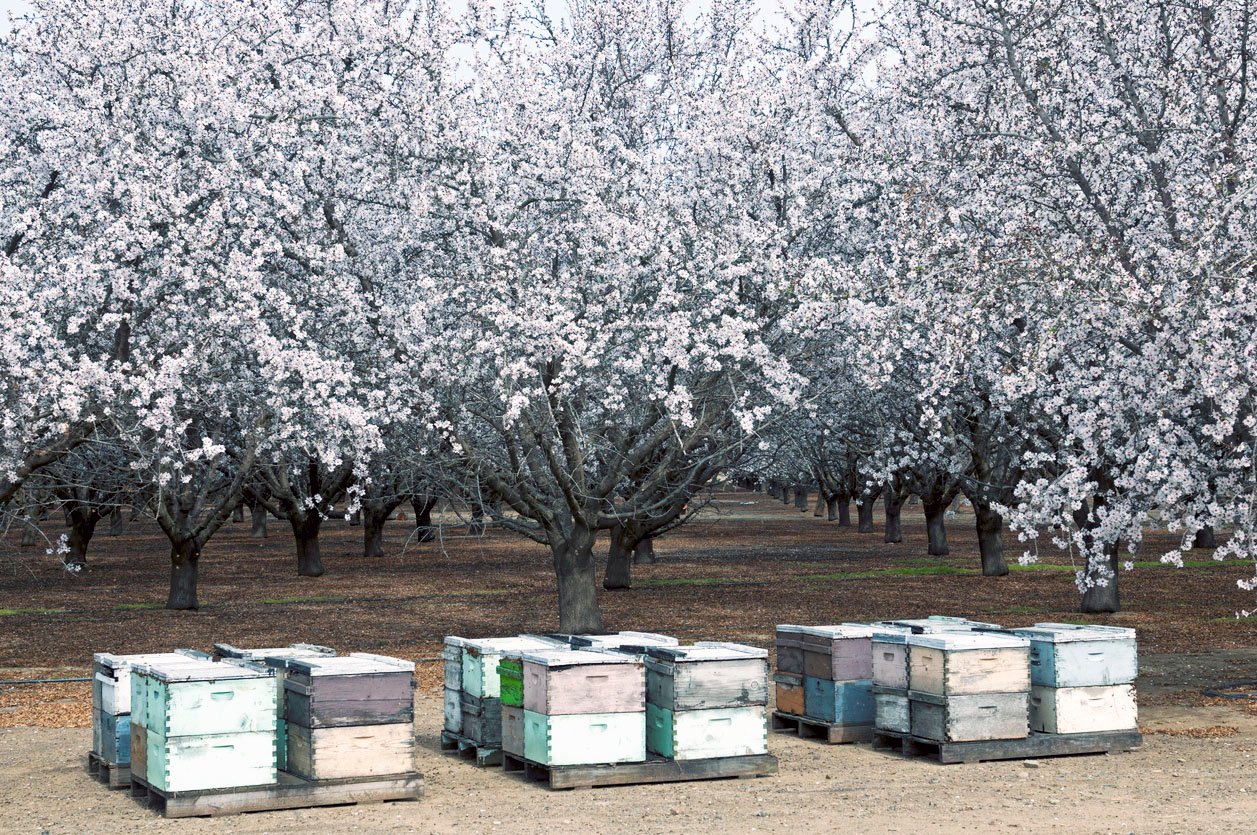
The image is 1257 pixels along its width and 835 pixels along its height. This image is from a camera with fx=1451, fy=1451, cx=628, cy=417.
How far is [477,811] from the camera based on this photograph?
11641 millimetres

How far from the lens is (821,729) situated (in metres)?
14.5

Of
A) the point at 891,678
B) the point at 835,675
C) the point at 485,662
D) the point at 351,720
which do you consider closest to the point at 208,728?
the point at 351,720

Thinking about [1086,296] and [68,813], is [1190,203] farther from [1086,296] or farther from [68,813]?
[68,813]

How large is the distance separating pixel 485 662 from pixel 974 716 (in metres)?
4.52

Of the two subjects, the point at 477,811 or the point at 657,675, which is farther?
the point at 657,675

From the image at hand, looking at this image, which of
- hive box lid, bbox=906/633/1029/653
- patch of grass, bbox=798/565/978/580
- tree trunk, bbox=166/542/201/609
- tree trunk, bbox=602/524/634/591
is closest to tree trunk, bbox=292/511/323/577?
tree trunk, bbox=166/542/201/609

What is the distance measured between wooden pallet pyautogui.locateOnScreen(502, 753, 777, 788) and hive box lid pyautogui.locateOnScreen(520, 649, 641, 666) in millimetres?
894

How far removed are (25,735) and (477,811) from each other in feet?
21.6

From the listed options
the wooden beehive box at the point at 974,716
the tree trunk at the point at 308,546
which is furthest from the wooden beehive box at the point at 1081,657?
the tree trunk at the point at 308,546

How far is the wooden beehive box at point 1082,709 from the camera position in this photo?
13578 mm

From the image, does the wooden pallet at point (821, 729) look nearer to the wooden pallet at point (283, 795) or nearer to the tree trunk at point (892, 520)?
the wooden pallet at point (283, 795)

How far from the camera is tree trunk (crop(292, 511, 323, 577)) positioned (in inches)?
1622

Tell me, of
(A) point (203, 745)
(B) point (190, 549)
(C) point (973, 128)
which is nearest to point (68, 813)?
(A) point (203, 745)

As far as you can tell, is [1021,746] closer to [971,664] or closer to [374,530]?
[971,664]
